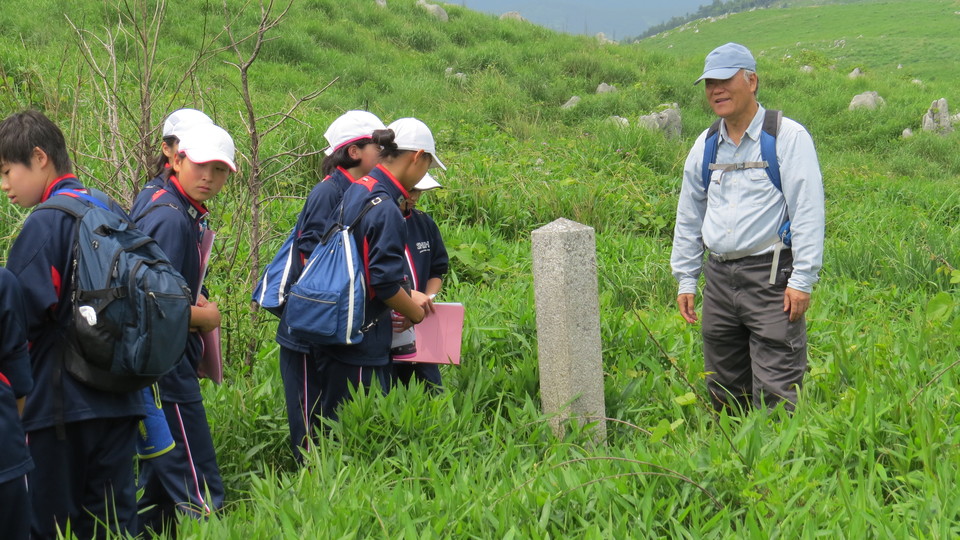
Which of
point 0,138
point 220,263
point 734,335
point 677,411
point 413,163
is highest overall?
point 0,138

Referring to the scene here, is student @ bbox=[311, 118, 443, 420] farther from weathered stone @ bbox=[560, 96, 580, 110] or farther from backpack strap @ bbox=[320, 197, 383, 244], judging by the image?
weathered stone @ bbox=[560, 96, 580, 110]

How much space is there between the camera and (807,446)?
318 centimetres

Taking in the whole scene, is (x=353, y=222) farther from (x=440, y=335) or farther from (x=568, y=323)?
(x=568, y=323)

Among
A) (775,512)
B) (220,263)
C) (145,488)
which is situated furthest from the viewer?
(220,263)

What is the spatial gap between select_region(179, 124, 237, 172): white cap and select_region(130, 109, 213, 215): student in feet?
0.25

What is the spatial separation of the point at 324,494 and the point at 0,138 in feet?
5.12

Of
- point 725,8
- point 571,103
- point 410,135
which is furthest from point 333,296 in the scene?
point 725,8

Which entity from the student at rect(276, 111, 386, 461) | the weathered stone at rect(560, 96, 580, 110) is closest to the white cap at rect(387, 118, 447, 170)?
the student at rect(276, 111, 386, 461)

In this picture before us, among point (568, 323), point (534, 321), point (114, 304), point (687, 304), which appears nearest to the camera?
point (114, 304)

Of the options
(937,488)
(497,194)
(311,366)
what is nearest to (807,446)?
(937,488)

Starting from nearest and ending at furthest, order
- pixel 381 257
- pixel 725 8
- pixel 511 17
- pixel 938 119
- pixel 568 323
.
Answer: pixel 381 257
pixel 568 323
pixel 938 119
pixel 511 17
pixel 725 8

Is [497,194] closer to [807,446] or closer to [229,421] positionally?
[229,421]

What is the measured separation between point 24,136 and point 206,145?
67 centimetres

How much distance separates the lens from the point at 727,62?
12.3 ft
